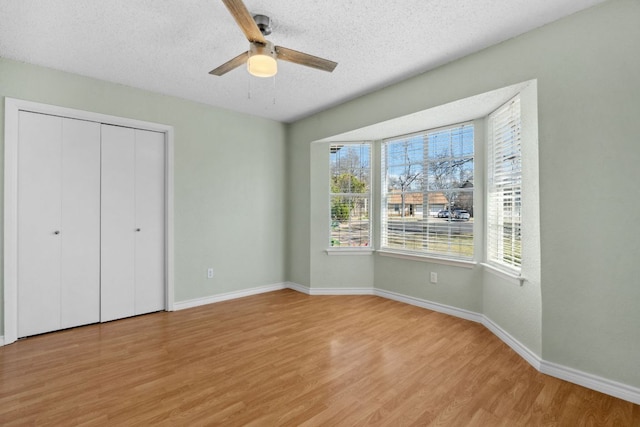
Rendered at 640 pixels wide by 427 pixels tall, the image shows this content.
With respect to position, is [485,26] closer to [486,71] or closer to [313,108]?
[486,71]

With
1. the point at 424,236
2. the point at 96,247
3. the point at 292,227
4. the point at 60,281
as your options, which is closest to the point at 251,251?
the point at 292,227

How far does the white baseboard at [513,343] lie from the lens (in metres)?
2.36

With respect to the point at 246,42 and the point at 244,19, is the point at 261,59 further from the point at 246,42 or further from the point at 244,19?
the point at 246,42

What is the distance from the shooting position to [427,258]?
373 centimetres

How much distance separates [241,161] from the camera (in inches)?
173

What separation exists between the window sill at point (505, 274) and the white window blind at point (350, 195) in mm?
1682

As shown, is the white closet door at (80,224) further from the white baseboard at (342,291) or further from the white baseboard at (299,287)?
the white baseboard at (342,291)

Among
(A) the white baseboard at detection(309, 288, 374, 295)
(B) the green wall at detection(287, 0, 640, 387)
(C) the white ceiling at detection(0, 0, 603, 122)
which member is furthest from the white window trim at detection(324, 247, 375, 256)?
(C) the white ceiling at detection(0, 0, 603, 122)

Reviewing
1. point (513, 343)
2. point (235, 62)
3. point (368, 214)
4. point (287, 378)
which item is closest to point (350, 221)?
point (368, 214)

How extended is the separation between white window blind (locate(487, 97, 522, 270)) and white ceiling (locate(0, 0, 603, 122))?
0.77 meters

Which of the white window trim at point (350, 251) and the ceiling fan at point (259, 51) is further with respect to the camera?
the white window trim at point (350, 251)

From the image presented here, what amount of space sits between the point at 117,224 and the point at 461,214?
13.1ft

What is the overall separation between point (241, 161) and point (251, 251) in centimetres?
134

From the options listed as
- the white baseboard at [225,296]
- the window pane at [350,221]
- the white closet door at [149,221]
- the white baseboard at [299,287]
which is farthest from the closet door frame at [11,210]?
the window pane at [350,221]
